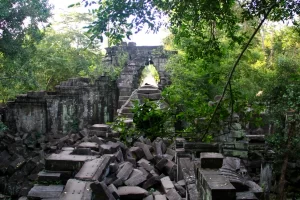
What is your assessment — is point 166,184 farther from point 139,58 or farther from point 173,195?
point 139,58

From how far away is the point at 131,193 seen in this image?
224 inches

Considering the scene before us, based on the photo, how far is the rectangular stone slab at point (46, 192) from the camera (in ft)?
16.3

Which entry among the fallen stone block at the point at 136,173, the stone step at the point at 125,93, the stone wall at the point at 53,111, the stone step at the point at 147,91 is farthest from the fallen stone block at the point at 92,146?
the stone step at the point at 125,93

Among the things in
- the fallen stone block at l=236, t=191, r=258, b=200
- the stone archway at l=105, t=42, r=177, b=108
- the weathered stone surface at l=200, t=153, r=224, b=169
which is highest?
the stone archway at l=105, t=42, r=177, b=108

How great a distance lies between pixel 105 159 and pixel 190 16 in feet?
10.4

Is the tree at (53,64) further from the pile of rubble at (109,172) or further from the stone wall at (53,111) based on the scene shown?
the pile of rubble at (109,172)

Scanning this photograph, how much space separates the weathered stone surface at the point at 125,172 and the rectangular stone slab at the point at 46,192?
1301 mm

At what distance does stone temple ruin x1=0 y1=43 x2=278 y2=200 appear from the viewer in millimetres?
4746

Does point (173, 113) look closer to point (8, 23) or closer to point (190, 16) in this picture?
point (190, 16)

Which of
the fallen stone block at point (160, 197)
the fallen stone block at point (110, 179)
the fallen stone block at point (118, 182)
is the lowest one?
the fallen stone block at point (160, 197)

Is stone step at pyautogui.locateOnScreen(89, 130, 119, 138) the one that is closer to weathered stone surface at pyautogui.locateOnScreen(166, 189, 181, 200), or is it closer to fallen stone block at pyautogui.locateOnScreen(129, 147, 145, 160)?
fallen stone block at pyautogui.locateOnScreen(129, 147, 145, 160)

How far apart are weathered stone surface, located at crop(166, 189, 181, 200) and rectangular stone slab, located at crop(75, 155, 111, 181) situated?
1288mm

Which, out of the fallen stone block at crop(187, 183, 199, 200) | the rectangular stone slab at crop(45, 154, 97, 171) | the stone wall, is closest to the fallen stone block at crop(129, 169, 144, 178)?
the rectangular stone slab at crop(45, 154, 97, 171)

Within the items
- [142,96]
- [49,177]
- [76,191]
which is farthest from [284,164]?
[49,177]
